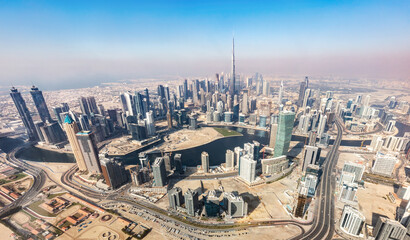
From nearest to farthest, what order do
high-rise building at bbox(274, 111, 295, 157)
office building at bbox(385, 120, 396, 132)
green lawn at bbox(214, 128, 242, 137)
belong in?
high-rise building at bbox(274, 111, 295, 157) → office building at bbox(385, 120, 396, 132) → green lawn at bbox(214, 128, 242, 137)

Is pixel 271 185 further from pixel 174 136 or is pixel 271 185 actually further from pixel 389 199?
pixel 174 136

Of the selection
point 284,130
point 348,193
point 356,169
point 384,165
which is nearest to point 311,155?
point 284,130

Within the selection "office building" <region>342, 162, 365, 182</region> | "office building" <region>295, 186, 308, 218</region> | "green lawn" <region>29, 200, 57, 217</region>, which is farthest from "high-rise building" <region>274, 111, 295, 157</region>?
"green lawn" <region>29, 200, 57, 217</region>

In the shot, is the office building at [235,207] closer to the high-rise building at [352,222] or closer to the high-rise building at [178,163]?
the high-rise building at [352,222]

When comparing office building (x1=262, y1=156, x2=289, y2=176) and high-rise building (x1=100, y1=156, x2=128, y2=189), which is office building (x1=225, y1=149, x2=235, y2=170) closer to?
office building (x1=262, y1=156, x2=289, y2=176)

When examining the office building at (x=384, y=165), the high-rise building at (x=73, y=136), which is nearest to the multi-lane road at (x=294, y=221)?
the high-rise building at (x=73, y=136)

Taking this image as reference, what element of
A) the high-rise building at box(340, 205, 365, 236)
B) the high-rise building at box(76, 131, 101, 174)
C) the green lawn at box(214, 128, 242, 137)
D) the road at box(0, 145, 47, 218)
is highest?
the high-rise building at box(76, 131, 101, 174)

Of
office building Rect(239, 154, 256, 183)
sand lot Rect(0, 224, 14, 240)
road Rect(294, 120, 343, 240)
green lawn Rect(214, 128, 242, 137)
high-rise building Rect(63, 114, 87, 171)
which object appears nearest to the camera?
road Rect(294, 120, 343, 240)

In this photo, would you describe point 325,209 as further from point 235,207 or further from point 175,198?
point 175,198

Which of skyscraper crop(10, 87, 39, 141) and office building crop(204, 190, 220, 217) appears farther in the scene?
skyscraper crop(10, 87, 39, 141)
